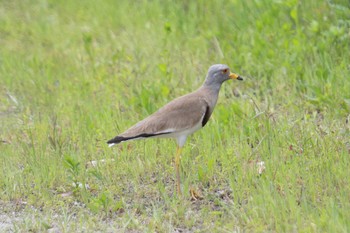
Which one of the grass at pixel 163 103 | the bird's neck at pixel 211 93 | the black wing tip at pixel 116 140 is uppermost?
the black wing tip at pixel 116 140

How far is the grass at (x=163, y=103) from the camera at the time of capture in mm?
6129

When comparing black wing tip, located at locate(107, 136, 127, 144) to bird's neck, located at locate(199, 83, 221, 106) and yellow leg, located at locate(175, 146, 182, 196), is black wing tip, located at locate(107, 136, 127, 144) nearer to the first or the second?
yellow leg, located at locate(175, 146, 182, 196)

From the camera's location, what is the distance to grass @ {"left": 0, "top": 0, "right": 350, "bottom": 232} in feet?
20.1

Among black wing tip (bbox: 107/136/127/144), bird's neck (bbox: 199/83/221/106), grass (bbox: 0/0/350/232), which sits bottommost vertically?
grass (bbox: 0/0/350/232)

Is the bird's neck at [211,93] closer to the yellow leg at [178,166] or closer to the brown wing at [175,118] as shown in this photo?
the brown wing at [175,118]

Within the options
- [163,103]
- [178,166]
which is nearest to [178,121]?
[178,166]

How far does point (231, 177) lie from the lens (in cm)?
653

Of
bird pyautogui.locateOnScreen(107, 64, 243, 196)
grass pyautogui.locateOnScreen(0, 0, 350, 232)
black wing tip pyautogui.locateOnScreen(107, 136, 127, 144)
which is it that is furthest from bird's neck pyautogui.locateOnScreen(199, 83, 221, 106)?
black wing tip pyautogui.locateOnScreen(107, 136, 127, 144)

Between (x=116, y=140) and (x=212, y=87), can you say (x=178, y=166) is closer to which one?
(x=116, y=140)

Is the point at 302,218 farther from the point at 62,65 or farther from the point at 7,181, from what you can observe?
the point at 62,65

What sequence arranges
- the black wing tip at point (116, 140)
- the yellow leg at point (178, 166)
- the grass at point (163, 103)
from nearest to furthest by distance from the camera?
the grass at point (163, 103)
the black wing tip at point (116, 140)
the yellow leg at point (178, 166)

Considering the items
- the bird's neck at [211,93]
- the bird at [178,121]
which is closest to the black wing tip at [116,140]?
the bird at [178,121]

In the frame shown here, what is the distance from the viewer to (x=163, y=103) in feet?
27.6

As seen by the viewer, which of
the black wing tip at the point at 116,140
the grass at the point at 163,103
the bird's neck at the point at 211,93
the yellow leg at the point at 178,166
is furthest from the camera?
the bird's neck at the point at 211,93
